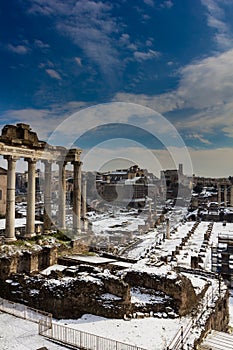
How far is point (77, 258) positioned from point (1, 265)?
5.60 metres

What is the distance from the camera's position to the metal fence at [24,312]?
11.5 metres

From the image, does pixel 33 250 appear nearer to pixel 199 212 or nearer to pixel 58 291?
pixel 58 291

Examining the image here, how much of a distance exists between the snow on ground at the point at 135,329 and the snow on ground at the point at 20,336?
1.49m

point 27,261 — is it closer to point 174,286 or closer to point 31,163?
point 31,163

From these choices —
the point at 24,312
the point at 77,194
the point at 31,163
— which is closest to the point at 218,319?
the point at 24,312

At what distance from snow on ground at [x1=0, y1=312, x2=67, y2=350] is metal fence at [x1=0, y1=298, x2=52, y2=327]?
243 mm

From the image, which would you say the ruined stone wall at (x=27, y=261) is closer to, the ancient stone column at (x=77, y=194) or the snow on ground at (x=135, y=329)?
the snow on ground at (x=135, y=329)

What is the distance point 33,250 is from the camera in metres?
16.5

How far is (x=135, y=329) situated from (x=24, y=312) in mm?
4446

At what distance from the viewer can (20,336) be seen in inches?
406

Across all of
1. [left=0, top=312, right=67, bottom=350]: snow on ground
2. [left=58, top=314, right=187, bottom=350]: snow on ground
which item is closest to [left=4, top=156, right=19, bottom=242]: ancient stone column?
[left=0, top=312, right=67, bottom=350]: snow on ground

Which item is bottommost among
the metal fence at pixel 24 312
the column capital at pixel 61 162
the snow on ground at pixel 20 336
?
the snow on ground at pixel 20 336

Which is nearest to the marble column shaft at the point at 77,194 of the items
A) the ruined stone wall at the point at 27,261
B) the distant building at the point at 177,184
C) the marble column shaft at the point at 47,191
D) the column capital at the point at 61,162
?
the column capital at the point at 61,162

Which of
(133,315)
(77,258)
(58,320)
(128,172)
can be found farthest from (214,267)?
(128,172)
